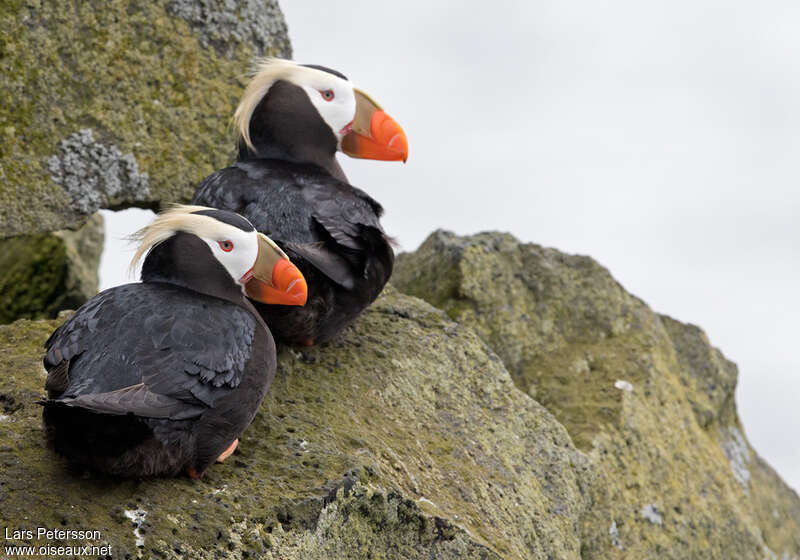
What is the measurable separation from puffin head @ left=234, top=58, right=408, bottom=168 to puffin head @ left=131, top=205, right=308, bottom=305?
123 centimetres

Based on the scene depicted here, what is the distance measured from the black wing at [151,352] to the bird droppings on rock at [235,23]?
2826mm

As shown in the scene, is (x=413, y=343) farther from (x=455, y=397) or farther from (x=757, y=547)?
(x=757, y=547)

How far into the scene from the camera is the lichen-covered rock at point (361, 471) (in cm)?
363

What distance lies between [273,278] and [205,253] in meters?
0.29

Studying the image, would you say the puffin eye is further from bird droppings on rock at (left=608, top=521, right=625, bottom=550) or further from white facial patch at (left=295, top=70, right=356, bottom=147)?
bird droppings on rock at (left=608, top=521, right=625, bottom=550)

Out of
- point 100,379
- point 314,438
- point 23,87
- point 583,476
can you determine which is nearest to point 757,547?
point 583,476

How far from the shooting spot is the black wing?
3467 millimetres

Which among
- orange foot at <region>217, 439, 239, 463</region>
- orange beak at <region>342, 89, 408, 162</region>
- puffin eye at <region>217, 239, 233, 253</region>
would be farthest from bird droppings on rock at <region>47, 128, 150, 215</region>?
orange foot at <region>217, 439, 239, 463</region>

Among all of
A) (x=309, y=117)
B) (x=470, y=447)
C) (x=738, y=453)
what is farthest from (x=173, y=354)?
(x=738, y=453)

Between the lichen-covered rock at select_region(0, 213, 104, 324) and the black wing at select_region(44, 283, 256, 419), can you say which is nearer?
the black wing at select_region(44, 283, 256, 419)

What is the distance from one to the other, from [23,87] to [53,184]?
0.54m

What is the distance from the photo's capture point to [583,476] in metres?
5.32

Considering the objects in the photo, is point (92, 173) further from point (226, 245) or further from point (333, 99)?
point (226, 245)

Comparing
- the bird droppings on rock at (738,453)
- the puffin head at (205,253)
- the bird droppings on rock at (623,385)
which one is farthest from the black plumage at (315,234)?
the bird droppings on rock at (738,453)
